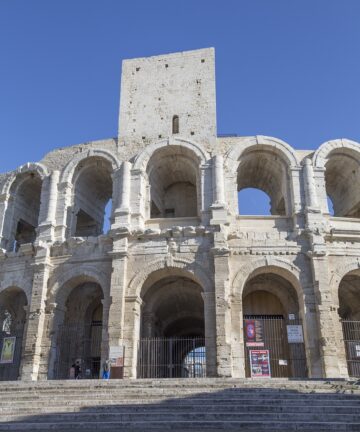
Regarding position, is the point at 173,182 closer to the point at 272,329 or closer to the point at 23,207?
the point at 23,207

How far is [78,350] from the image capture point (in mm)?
18406

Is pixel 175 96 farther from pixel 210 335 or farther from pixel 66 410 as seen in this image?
pixel 66 410

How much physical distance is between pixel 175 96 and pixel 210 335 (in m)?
10.4

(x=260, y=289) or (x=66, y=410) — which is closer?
(x=66, y=410)

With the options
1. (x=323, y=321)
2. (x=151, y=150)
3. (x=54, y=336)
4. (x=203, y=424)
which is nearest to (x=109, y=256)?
(x=54, y=336)

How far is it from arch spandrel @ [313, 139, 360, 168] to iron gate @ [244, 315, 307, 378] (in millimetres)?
6026

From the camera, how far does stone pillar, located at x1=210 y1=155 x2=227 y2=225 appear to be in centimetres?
1703

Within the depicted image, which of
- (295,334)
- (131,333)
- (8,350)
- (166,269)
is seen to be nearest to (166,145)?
(166,269)

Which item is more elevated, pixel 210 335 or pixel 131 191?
pixel 131 191

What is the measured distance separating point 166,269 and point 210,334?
274cm

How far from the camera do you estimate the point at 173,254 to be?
1684 cm

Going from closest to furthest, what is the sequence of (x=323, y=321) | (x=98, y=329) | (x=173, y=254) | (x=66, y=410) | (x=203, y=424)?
(x=203, y=424) < (x=66, y=410) < (x=323, y=321) < (x=173, y=254) < (x=98, y=329)

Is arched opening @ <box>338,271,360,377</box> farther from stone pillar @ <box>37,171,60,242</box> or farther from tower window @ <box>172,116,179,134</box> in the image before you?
stone pillar @ <box>37,171,60,242</box>

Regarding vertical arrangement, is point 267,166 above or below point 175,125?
below
